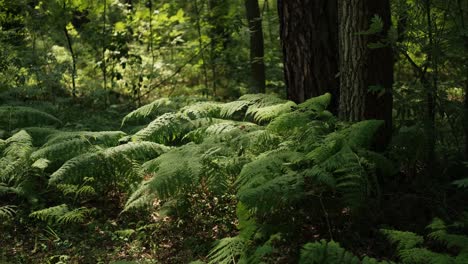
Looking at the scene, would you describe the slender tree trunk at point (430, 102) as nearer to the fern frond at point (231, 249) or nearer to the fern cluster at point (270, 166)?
the fern cluster at point (270, 166)

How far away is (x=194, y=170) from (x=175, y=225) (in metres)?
0.85

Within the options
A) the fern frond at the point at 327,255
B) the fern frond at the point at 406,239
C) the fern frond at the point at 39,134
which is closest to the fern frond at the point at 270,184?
the fern frond at the point at 327,255

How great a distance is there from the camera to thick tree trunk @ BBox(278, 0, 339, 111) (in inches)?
184

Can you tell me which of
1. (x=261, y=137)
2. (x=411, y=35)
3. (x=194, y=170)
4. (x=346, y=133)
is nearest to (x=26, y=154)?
(x=194, y=170)

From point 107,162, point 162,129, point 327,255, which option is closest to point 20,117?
point 107,162

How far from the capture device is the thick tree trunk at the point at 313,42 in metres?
4.68

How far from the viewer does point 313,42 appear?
4.70 m

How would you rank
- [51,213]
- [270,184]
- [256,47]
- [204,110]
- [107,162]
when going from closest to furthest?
[270,184] < [51,213] < [107,162] < [204,110] < [256,47]

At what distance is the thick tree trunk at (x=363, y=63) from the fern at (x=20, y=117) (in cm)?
404

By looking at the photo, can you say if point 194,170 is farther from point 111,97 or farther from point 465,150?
point 111,97

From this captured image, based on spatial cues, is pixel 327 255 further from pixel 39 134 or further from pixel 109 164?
pixel 39 134

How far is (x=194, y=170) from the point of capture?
3781 mm

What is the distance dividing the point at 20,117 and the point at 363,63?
4.67m

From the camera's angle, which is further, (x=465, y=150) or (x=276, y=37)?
(x=276, y=37)
